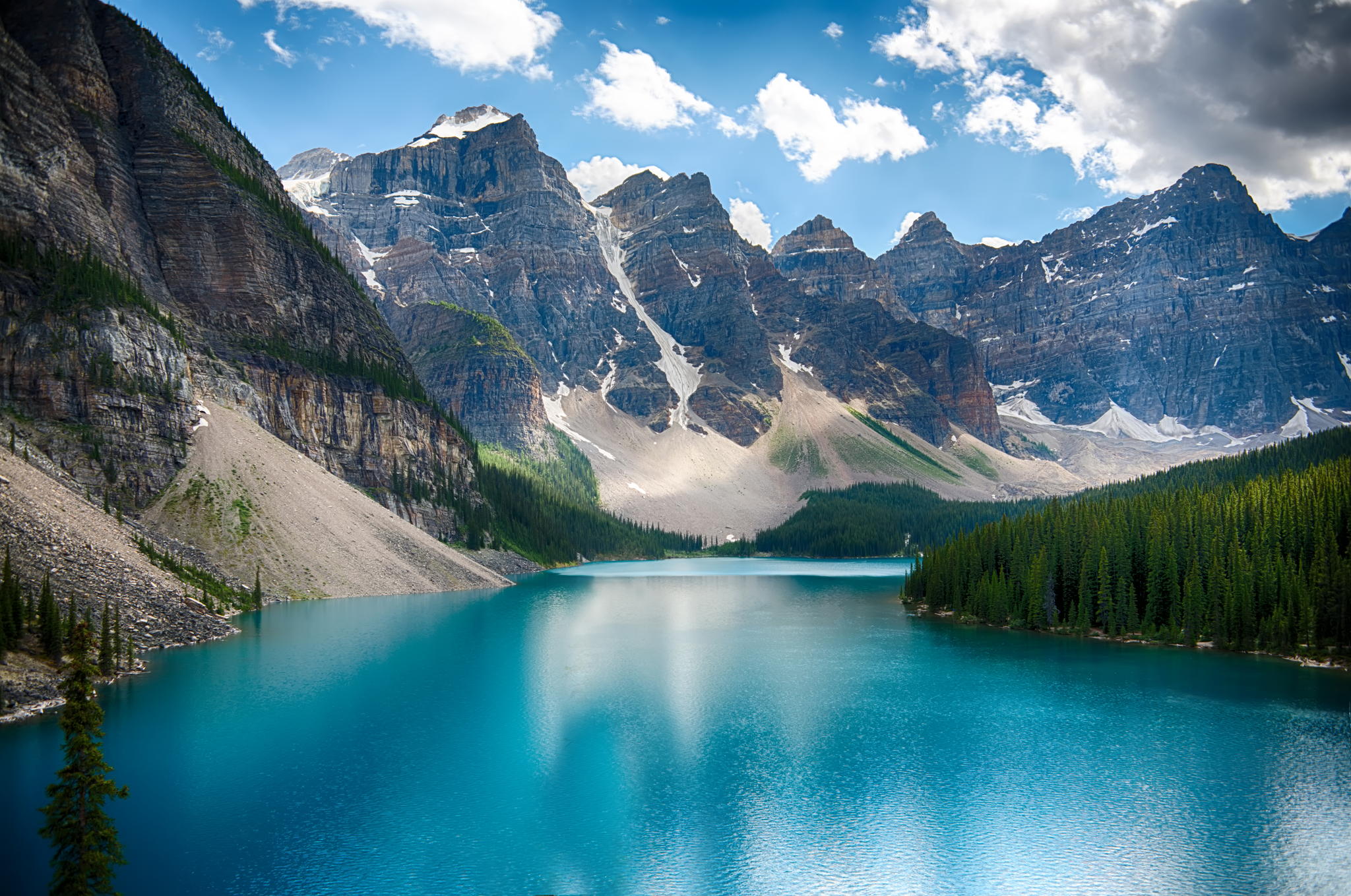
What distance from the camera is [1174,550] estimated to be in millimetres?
68250

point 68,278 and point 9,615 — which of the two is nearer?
point 9,615

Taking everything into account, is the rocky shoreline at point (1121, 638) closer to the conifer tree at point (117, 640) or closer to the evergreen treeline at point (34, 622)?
the conifer tree at point (117, 640)

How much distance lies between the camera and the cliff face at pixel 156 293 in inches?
3000

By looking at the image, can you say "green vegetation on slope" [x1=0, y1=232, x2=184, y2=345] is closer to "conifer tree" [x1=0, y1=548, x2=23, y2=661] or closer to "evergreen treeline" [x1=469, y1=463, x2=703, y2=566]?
"conifer tree" [x1=0, y1=548, x2=23, y2=661]

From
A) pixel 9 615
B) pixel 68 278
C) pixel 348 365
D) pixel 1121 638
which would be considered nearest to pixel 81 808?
pixel 9 615

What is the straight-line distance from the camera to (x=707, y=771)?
3428cm

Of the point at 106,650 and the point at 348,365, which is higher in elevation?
the point at 348,365

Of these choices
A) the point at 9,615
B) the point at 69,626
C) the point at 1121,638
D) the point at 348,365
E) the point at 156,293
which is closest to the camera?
the point at 9,615

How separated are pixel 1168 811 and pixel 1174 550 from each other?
43.8 m

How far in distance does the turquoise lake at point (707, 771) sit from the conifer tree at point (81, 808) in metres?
3.77

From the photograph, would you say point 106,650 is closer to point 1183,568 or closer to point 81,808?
point 81,808

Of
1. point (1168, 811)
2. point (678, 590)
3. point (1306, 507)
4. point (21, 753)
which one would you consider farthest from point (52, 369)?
point (1306, 507)

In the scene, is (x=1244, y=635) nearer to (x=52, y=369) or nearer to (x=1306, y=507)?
(x=1306, y=507)

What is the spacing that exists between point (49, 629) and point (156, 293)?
73800 mm
